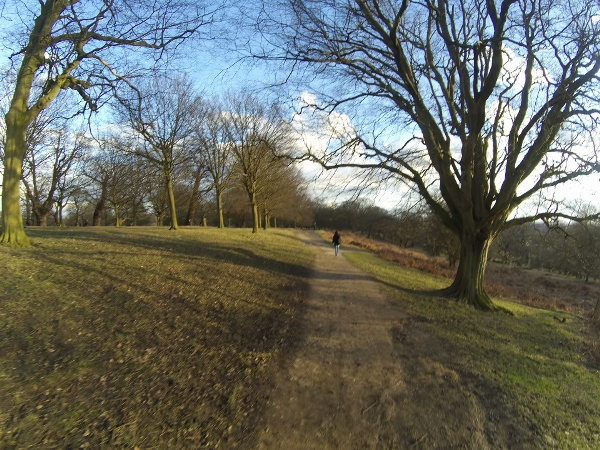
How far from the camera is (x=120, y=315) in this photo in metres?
5.79

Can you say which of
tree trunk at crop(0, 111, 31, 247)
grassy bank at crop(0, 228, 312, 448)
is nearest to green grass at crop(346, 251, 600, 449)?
grassy bank at crop(0, 228, 312, 448)

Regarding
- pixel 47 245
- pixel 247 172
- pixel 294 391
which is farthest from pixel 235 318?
pixel 247 172

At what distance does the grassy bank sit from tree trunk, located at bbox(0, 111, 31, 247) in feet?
2.25

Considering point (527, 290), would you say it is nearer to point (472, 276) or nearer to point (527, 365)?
Answer: point (472, 276)

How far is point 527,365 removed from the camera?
19.4 feet

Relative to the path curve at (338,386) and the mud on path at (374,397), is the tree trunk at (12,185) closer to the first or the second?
the path curve at (338,386)

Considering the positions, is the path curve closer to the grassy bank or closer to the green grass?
the grassy bank

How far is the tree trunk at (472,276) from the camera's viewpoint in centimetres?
1080

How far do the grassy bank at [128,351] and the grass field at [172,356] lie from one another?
0.02 m

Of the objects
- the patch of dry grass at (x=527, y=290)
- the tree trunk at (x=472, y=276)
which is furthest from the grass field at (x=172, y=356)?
the patch of dry grass at (x=527, y=290)

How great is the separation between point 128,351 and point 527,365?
Result: 632 cm

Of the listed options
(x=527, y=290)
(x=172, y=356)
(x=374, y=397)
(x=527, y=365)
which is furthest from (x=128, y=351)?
(x=527, y=290)

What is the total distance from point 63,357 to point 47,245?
6787mm

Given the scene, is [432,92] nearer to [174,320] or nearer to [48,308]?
[174,320]
